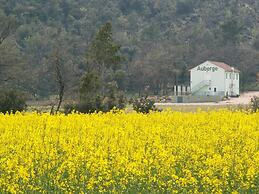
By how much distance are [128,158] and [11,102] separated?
15.5m

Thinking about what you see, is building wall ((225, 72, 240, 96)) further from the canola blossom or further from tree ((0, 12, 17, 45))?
the canola blossom

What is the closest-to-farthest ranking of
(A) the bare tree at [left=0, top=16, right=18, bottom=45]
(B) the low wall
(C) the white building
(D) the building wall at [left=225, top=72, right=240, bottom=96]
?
(A) the bare tree at [left=0, top=16, right=18, bottom=45] → (B) the low wall → (C) the white building → (D) the building wall at [left=225, top=72, right=240, bottom=96]

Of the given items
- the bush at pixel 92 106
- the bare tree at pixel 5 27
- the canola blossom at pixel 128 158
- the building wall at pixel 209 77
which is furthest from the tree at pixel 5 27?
the building wall at pixel 209 77

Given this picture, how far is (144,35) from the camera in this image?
86062 millimetres

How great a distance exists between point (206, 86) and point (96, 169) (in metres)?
64.2

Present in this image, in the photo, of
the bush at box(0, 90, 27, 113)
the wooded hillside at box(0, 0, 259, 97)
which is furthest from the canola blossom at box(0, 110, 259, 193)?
the wooded hillside at box(0, 0, 259, 97)

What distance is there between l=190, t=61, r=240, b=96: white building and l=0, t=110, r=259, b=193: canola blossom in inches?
2315

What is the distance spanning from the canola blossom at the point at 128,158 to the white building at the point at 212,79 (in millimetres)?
58808

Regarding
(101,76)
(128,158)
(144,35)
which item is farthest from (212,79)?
(128,158)

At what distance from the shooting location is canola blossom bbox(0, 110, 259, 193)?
6734 mm

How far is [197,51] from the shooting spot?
269ft

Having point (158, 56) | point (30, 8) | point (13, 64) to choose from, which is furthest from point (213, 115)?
point (30, 8)

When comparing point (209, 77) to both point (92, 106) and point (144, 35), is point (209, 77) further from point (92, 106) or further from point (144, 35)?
point (92, 106)

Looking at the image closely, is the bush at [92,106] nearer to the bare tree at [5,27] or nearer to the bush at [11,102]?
the bush at [11,102]
